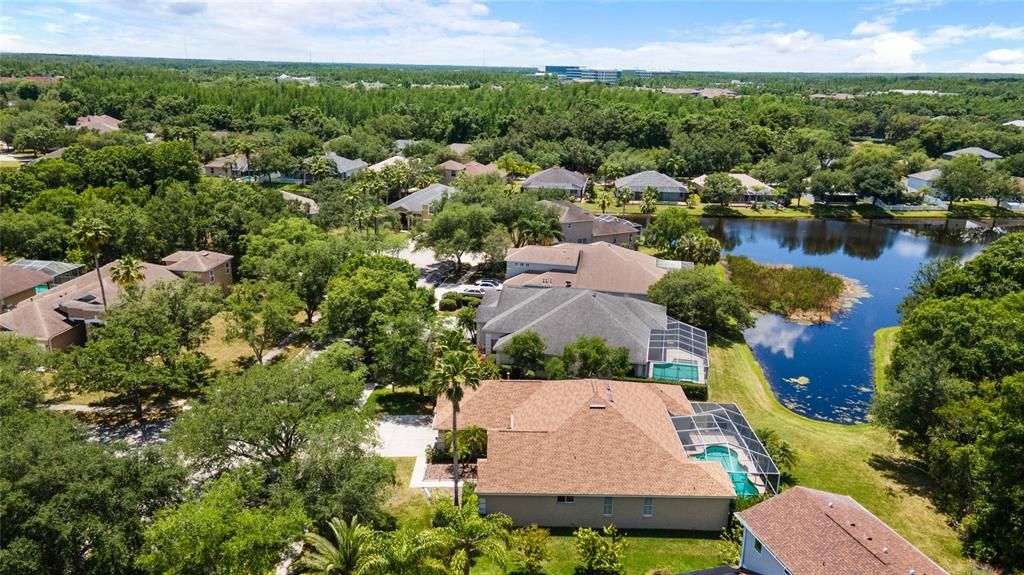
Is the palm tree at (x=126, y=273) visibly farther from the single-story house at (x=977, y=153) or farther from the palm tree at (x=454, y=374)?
the single-story house at (x=977, y=153)

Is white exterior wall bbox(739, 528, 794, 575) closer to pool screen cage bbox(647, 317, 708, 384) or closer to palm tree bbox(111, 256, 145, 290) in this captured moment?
pool screen cage bbox(647, 317, 708, 384)

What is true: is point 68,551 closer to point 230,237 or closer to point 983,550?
point 983,550

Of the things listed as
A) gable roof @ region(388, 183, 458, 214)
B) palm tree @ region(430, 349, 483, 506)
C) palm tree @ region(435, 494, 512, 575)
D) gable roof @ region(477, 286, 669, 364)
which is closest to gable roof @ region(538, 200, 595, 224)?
gable roof @ region(388, 183, 458, 214)

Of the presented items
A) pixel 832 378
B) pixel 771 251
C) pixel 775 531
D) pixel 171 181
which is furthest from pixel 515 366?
pixel 171 181

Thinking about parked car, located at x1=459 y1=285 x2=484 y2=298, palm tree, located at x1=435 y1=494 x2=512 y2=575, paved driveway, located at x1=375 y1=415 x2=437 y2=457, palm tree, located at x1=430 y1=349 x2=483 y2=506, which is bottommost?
paved driveway, located at x1=375 y1=415 x2=437 y2=457

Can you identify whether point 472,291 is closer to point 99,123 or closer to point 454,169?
point 454,169

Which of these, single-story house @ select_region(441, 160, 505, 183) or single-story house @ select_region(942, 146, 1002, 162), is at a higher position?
single-story house @ select_region(942, 146, 1002, 162)
